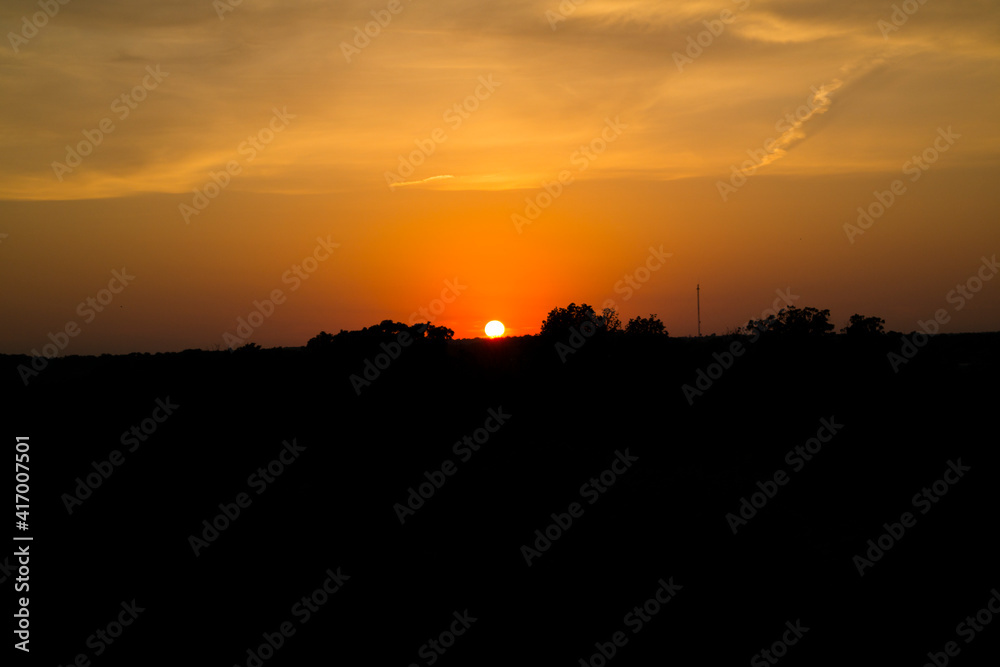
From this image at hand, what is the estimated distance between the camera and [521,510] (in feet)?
62.1

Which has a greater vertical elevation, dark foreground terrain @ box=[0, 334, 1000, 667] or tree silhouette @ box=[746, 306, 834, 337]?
dark foreground terrain @ box=[0, 334, 1000, 667]

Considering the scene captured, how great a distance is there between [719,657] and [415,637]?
488cm

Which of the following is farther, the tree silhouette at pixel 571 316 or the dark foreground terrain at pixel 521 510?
the tree silhouette at pixel 571 316

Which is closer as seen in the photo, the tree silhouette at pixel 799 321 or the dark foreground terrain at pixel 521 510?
the dark foreground terrain at pixel 521 510

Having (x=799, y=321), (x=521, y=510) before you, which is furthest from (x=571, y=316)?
(x=521, y=510)

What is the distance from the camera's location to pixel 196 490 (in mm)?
21484

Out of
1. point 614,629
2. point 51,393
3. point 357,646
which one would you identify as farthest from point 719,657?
point 51,393

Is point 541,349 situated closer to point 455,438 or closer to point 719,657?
point 455,438

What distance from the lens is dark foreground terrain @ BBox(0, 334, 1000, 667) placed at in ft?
43.5

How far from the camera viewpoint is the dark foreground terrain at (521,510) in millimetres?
13250

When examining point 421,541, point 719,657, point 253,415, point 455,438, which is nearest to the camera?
point 719,657

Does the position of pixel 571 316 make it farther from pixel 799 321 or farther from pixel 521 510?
pixel 521 510

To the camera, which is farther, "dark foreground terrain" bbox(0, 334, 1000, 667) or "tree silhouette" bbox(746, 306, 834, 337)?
"tree silhouette" bbox(746, 306, 834, 337)

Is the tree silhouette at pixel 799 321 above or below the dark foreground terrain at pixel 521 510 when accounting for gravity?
below
